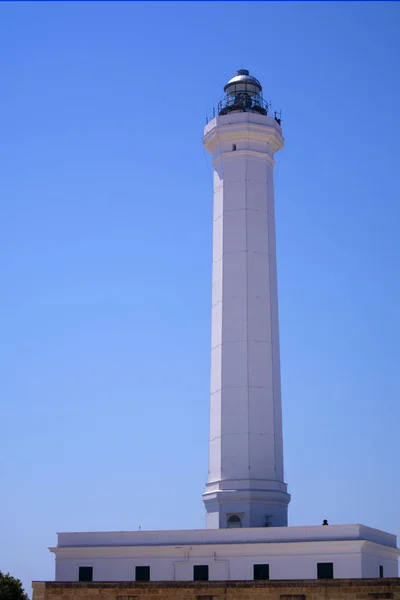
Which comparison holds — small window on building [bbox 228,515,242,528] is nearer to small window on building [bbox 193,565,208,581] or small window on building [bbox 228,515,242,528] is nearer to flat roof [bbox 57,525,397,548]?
flat roof [bbox 57,525,397,548]

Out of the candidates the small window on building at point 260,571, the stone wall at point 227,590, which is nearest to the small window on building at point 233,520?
the small window on building at point 260,571

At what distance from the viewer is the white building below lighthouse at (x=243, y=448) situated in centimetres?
3459

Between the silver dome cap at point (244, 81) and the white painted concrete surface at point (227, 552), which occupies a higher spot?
the silver dome cap at point (244, 81)

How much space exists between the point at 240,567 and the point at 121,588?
4.21m

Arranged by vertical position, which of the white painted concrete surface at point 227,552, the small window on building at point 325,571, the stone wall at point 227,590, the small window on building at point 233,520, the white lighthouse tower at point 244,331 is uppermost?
the white lighthouse tower at point 244,331

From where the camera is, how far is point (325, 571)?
111ft

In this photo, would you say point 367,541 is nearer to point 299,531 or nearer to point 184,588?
point 299,531

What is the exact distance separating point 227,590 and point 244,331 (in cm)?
1150

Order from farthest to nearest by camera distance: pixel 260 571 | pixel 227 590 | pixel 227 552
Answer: pixel 227 552 → pixel 260 571 → pixel 227 590

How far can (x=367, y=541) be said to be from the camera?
3403 cm

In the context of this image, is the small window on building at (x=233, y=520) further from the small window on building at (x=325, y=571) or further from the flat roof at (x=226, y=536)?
the small window on building at (x=325, y=571)

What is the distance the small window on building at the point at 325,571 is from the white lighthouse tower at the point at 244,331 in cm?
476

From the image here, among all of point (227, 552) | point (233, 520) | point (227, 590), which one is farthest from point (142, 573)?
point (233, 520)

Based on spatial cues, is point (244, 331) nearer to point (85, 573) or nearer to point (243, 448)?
point (243, 448)
